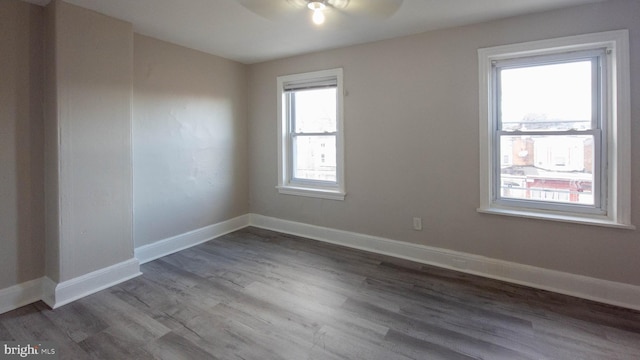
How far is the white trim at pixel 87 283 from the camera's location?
2354 millimetres

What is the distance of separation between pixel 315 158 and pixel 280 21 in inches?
69.3

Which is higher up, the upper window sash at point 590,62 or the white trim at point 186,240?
the upper window sash at point 590,62

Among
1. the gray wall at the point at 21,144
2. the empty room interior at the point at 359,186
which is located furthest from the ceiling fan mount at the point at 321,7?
the gray wall at the point at 21,144

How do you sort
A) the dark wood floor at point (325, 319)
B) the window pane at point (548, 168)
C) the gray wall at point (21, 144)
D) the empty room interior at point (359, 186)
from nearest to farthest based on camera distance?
the dark wood floor at point (325, 319)
the empty room interior at point (359, 186)
the gray wall at point (21, 144)
the window pane at point (548, 168)

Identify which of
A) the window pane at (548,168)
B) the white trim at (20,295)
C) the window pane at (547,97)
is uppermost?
the window pane at (547,97)

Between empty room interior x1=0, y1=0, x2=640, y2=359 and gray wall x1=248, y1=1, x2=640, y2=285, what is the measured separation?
2cm

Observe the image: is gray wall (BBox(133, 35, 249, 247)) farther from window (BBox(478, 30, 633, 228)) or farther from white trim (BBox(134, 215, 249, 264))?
window (BBox(478, 30, 633, 228))

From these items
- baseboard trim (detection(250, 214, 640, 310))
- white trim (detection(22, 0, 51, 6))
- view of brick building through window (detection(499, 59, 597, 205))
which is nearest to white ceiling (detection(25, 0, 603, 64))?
white trim (detection(22, 0, 51, 6))

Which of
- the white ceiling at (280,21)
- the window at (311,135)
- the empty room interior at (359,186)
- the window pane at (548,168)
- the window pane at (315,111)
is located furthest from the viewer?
the window pane at (315,111)

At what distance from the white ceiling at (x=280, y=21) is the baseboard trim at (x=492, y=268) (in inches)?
86.2

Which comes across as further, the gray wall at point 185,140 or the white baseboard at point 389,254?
the gray wall at point 185,140

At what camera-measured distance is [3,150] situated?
2.26 meters

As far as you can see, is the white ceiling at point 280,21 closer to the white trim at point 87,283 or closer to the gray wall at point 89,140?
the gray wall at point 89,140

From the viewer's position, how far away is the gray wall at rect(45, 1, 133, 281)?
7.70 feet
